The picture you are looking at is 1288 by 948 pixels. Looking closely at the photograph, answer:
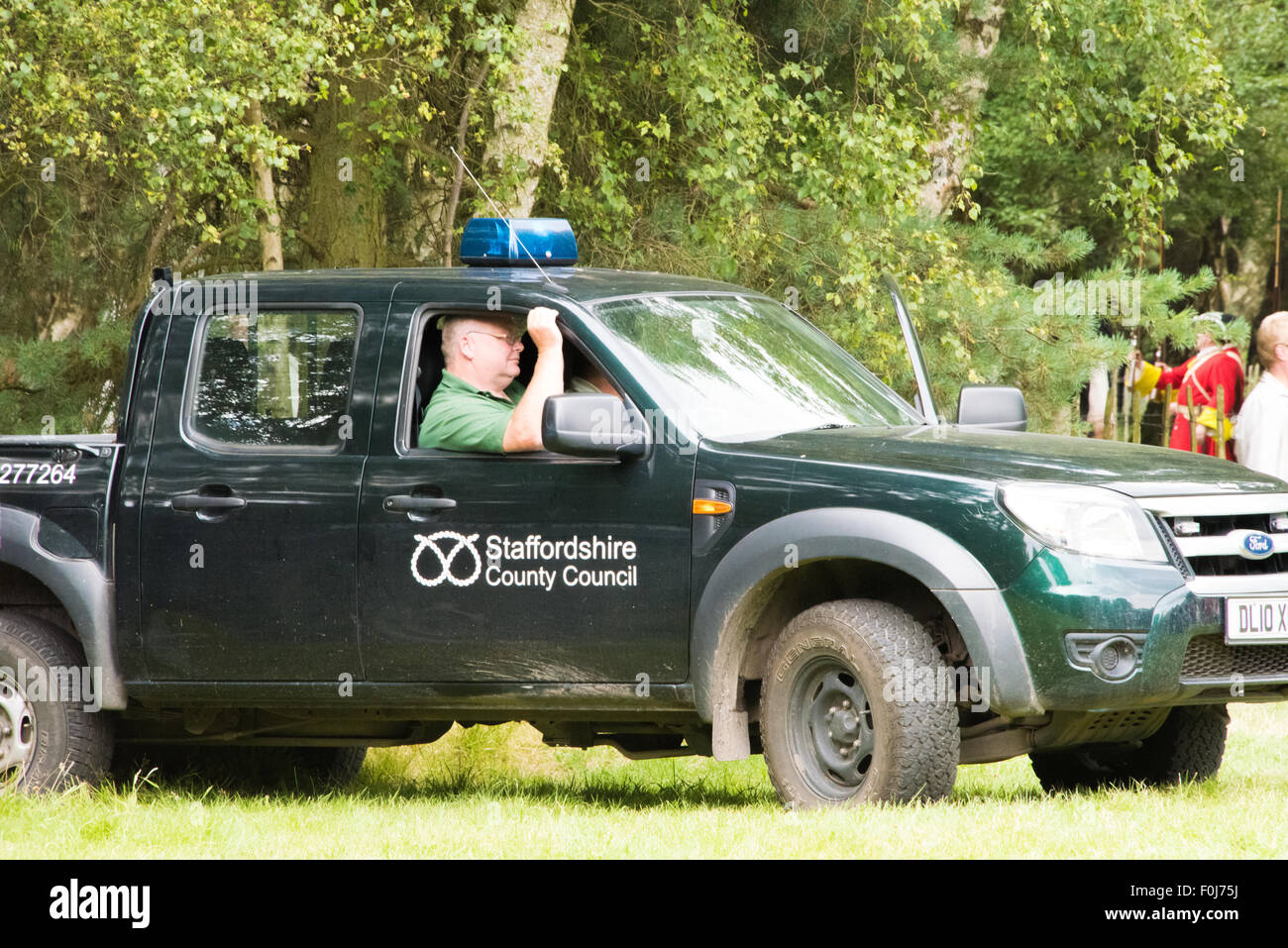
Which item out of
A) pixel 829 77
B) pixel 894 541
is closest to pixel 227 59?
pixel 894 541

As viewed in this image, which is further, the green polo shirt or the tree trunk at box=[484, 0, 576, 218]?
the tree trunk at box=[484, 0, 576, 218]

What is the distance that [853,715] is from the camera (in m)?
5.94

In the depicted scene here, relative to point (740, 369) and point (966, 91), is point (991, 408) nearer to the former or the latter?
point (740, 369)

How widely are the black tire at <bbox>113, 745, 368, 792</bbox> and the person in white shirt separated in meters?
4.33

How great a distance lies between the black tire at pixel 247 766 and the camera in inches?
310

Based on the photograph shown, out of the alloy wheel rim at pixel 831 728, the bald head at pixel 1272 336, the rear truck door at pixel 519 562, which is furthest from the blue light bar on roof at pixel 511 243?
the bald head at pixel 1272 336

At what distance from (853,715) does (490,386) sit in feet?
5.57

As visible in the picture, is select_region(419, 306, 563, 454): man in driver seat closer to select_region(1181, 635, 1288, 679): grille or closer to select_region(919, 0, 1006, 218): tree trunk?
select_region(1181, 635, 1288, 679): grille

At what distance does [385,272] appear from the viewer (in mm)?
6871

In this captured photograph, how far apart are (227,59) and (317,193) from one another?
107 inches

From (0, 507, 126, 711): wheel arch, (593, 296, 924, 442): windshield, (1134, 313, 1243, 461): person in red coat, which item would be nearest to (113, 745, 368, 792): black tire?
(0, 507, 126, 711): wheel arch

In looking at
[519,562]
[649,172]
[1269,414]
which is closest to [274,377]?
[519,562]

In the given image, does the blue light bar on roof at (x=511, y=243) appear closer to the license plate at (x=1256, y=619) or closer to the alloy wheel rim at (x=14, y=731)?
the alloy wheel rim at (x=14, y=731)

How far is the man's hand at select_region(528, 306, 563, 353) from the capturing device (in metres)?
6.31
